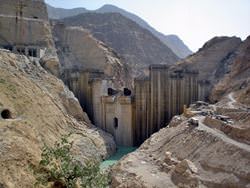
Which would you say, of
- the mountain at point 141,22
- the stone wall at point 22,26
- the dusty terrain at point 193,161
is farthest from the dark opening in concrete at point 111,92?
the mountain at point 141,22

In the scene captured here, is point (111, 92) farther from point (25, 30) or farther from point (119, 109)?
point (25, 30)

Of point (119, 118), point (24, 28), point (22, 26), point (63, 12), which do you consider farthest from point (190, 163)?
point (63, 12)

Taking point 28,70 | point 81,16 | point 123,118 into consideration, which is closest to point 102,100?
point 123,118

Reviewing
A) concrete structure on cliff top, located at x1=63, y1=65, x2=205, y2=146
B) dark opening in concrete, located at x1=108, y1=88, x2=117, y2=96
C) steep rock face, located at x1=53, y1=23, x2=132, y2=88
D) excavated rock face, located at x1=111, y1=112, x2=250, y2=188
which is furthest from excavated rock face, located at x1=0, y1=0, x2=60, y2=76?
excavated rock face, located at x1=111, y1=112, x2=250, y2=188

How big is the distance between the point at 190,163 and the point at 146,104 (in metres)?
23.9

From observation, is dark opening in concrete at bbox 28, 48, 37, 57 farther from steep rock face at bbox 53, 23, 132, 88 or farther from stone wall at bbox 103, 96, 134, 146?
stone wall at bbox 103, 96, 134, 146

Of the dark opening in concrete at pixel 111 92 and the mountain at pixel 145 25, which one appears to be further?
the mountain at pixel 145 25

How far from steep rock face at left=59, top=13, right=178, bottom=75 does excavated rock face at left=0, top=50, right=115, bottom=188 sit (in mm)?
51422

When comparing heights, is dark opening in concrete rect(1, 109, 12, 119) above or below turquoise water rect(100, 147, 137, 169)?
above

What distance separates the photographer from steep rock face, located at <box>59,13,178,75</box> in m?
94.4

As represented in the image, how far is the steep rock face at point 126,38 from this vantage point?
94438 millimetres

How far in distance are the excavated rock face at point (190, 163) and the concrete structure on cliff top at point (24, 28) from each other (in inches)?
1001

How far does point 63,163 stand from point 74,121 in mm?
17240

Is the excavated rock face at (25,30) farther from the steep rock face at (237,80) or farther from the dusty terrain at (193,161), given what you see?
the dusty terrain at (193,161)
